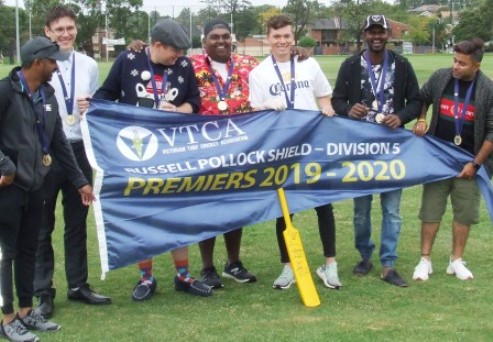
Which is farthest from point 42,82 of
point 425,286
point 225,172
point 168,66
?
point 425,286

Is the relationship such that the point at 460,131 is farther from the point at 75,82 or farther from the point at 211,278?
the point at 75,82

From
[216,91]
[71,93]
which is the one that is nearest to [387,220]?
[216,91]

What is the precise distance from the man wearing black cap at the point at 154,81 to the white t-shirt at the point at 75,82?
0.40 feet

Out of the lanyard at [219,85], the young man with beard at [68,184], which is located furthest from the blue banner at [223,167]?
the lanyard at [219,85]

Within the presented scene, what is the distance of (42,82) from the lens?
185 inches

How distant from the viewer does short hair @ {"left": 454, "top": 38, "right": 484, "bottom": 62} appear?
5.74 meters

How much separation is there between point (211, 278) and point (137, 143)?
144 centimetres

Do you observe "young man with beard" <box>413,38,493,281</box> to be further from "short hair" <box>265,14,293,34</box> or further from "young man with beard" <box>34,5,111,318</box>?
"young man with beard" <box>34,5,111,318</box>

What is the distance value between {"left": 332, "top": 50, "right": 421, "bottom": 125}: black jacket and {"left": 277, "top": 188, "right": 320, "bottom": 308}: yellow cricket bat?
40.9 inches

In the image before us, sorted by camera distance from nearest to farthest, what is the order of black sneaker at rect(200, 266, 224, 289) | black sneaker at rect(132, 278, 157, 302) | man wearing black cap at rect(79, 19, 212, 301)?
1. man wearing black cap at rect(79, 19, 212, 301)
2. black sneaker at rect(132, 278, 157, 302)
3. black sneaker at rect(200, 266, 224, 289)

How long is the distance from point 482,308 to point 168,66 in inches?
122

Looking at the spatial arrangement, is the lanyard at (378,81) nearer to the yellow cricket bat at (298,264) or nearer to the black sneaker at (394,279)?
the yellow cricket bat at (298,264)

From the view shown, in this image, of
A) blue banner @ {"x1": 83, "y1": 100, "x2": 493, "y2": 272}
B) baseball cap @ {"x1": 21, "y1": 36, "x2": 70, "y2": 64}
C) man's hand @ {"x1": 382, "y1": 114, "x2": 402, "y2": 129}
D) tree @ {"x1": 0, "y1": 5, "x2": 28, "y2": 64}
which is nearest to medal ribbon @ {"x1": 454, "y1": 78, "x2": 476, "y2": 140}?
blue banner @ {"x1": 83, "y1": 100, "x2": 493, "y2": 272}

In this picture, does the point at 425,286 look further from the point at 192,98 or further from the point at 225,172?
the point at 192,98
